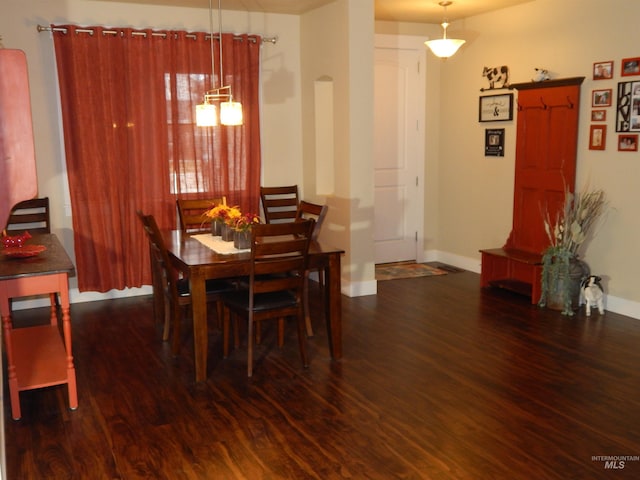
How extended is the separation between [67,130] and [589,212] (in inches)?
173

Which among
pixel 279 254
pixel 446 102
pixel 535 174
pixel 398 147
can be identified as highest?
pixel 446 102

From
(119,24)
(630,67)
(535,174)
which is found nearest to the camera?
(630,67)

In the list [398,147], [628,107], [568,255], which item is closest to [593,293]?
[568,255]

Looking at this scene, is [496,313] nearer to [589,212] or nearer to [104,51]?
[589,212]

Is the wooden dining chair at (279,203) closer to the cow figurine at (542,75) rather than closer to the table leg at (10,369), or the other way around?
the cow figurine at (542,75)

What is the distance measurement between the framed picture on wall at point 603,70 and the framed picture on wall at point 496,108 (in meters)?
0.97

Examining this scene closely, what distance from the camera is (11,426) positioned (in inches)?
126

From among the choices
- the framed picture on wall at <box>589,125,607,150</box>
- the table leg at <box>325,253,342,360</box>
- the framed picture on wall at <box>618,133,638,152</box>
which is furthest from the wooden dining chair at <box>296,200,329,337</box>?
the framed picture on wall at <box>618,133,638,152</box>

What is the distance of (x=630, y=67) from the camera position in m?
4.74

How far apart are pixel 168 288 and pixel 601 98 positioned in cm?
366

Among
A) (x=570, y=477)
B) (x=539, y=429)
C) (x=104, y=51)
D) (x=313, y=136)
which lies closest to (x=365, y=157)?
→ (x=313, y=136)

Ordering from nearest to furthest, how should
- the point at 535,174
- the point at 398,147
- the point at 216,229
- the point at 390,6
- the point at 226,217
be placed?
the point at 226,217 → the point at 216,229 → the point at 535,174 → the point at 390,6 → the point at 398,147

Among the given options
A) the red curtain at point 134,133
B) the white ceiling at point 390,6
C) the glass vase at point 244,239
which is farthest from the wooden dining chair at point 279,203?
the glass vase at point 244,239

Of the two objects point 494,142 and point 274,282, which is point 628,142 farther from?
point 274,282
